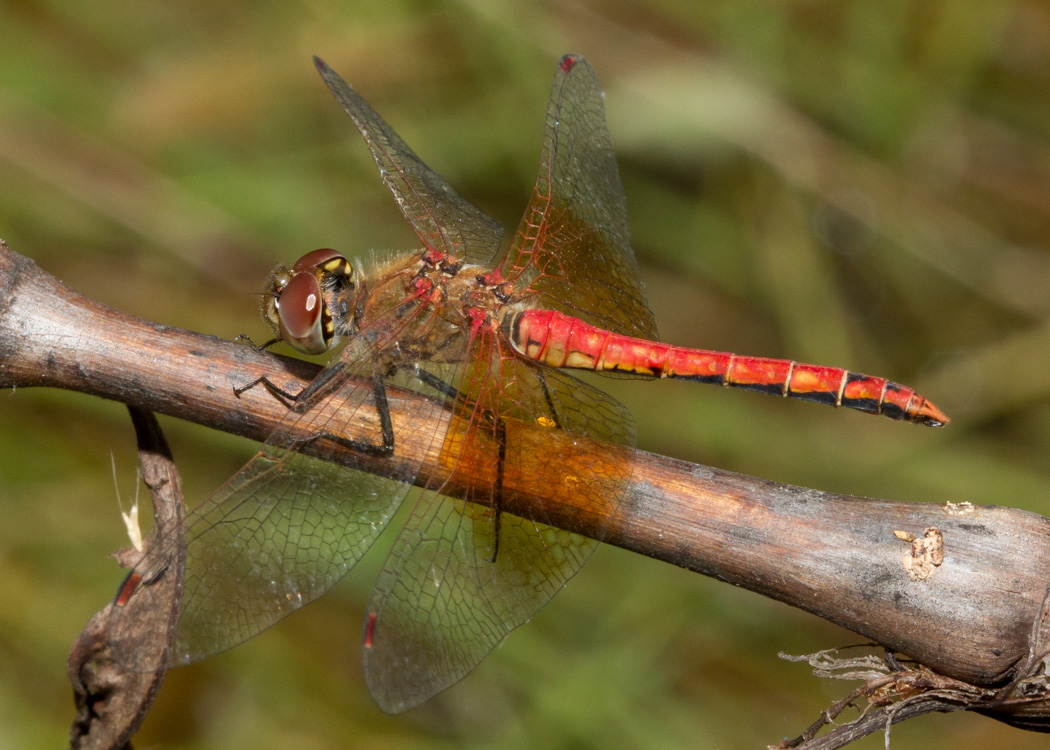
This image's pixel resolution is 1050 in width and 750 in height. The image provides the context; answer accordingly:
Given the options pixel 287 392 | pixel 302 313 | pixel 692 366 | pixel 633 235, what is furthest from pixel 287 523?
pixel 633 235

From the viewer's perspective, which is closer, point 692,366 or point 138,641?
point 138,641

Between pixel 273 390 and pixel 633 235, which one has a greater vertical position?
pixel 633 235

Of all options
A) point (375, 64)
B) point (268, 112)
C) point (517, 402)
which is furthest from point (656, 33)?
point (517, 402)

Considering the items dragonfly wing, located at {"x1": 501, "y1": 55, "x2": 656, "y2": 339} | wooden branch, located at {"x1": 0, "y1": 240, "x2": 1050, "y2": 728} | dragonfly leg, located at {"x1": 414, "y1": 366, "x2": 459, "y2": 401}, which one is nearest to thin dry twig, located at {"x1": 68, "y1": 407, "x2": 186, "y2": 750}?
wooden branch, located at {"x1": 0, "y1": 240, "x2": 1050, "y2": 728}

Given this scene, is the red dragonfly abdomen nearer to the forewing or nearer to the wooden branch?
the forewing

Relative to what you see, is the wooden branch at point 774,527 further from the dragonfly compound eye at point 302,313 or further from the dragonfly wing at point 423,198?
the dragonfly wing at point 423,198

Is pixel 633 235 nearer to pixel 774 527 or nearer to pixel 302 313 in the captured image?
pixel 302 313

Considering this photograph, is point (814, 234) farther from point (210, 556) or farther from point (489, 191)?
point (210, 556)
